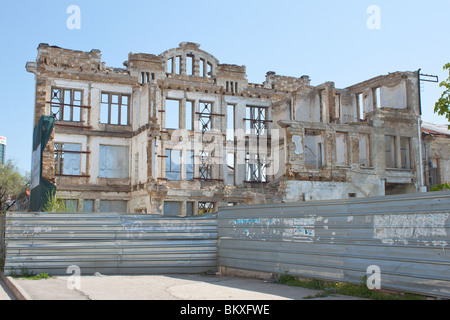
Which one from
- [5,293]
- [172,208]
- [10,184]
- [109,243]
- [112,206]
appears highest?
[10,184]

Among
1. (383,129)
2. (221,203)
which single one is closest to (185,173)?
(221,203)

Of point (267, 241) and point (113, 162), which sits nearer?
point (267, 241)

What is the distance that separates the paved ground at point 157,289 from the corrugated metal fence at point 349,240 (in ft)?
2.18

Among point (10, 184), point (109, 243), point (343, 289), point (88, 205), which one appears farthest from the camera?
point (10, 184)

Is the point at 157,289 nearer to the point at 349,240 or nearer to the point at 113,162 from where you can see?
the point at 349,240

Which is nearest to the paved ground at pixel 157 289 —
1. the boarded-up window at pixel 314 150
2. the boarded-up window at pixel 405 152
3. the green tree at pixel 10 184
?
the boarded-up window at pixel 314 150

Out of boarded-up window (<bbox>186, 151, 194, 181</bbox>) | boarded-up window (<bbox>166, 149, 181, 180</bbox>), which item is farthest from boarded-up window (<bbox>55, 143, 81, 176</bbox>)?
boarded-up window (<bbox>186, 151, 194, 181</bbox>)

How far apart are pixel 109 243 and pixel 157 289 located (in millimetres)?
2846

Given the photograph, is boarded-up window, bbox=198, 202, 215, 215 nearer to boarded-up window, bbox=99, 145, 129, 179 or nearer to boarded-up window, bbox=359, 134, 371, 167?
boarded-up window, bbox=99, 145, 129, 179

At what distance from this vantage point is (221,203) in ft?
101

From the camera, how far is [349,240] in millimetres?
9820

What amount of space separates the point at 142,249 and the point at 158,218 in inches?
35.2

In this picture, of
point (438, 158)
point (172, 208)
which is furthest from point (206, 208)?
point (438, 158)
